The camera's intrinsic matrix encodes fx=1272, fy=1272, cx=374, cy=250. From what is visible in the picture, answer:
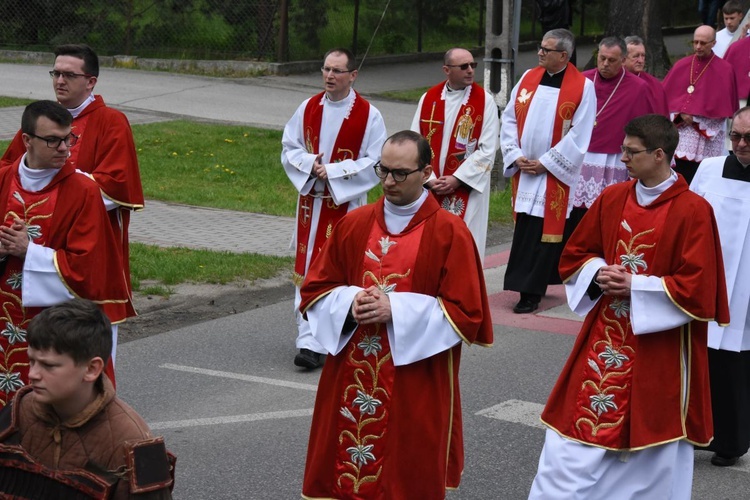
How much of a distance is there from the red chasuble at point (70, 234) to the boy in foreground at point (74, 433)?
1.89 metres

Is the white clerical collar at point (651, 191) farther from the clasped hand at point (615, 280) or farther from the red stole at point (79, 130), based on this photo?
the red stole at point (79, 130)

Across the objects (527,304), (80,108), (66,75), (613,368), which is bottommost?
(527,304)

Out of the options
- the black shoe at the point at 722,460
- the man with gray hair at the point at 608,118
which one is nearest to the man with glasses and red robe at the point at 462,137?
the man with gray hair at the point at 608,118

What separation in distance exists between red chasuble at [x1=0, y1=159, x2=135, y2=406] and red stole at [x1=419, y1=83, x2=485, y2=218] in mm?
4362

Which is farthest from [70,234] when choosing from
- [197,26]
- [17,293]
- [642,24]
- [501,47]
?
[197,26]

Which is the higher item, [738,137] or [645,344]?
[738,137]

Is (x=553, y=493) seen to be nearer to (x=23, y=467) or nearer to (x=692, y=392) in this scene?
(x=692, y=392)

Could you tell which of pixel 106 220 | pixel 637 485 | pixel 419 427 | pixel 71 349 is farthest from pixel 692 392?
pixel 71 349

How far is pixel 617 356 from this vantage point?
5695mm

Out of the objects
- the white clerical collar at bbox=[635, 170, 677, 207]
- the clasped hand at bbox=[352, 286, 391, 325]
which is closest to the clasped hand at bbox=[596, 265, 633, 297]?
the white clerical collar at bbox=[635, 170, 677, 207]

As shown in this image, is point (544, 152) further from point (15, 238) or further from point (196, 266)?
point (15, 238)

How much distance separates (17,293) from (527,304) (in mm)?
5343

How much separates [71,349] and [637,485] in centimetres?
297

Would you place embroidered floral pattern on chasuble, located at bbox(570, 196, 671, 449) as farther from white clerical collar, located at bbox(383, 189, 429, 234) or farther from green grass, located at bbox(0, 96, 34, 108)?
green grass, located at bbox(0, 96, 34, 108)
